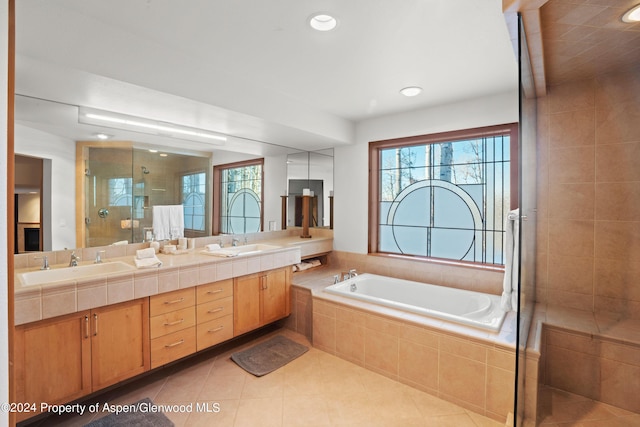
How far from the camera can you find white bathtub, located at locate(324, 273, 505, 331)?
2.37 m

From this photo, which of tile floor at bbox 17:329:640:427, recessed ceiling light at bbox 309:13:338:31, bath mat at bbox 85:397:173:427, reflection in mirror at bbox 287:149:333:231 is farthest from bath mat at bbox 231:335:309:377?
recessed ceiling light at bbox 309:13:338:31

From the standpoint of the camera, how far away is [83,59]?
1.69 metres

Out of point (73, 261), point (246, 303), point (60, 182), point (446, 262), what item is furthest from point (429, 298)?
point (60, 182)

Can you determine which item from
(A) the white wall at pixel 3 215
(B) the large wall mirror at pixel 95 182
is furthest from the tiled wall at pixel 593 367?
(B) the large wall mirror at pixel 95 182

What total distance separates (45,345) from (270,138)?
8.44 ft

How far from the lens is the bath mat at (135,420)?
73.1 inches

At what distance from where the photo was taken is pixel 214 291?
8.45 ft

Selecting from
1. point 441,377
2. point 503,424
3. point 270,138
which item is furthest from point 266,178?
point 503,424

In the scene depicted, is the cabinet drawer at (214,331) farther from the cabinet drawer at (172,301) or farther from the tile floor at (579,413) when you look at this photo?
the tile floor at (579,413)

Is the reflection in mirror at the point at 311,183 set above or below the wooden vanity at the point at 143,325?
above

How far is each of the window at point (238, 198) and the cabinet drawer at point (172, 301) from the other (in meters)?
1.02

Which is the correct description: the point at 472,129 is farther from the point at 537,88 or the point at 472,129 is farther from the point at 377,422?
the point at 377,422

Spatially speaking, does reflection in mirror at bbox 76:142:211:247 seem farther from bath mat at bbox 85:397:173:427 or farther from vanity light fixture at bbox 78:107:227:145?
bath mat at bbox 85:397:173:427

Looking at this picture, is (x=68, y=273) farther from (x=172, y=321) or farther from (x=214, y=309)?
(x=214, y=309)
